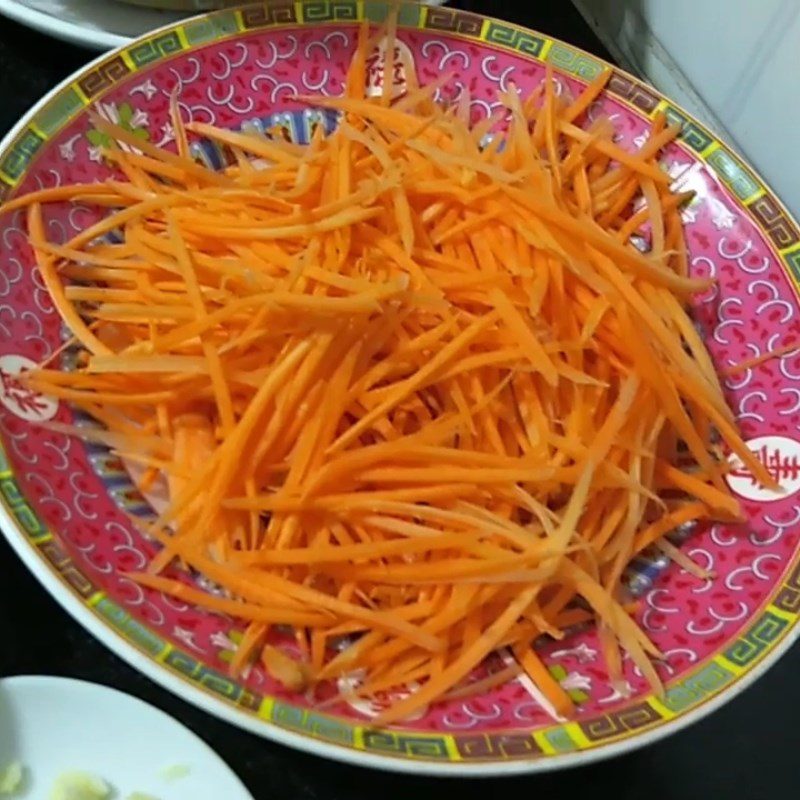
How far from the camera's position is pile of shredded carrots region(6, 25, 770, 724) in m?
0.68

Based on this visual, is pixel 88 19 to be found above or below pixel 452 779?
above

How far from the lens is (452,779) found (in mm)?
756

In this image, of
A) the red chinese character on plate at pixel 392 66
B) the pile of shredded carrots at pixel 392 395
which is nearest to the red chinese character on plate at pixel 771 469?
the pile of shredded carrots at pixel 392 395

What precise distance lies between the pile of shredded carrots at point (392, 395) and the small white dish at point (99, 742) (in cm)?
8

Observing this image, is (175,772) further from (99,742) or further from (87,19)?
(87,19)

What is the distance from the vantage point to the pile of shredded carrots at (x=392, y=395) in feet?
2.22

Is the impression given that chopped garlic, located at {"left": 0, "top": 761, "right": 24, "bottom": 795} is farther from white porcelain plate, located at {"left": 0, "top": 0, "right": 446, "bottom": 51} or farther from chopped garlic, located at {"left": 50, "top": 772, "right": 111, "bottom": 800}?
white porcelain plate, located at {"left": 0, "top": 0, "right": 446, "bottom": 51}

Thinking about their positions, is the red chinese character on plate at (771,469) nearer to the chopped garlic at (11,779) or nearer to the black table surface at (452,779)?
the black table surface at (452,779)

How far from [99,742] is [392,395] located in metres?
0.29

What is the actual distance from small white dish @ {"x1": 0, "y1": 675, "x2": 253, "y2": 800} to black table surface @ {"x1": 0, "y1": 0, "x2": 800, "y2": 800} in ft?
0.18

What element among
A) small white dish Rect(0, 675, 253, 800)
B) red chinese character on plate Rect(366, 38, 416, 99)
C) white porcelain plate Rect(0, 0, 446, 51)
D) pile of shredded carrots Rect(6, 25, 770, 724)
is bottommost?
small white dish Rect(0, 675, 253, 800)

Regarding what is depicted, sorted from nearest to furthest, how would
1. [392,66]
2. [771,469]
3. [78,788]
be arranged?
1. [78,788]
2. [771,469]
3. [392,66]

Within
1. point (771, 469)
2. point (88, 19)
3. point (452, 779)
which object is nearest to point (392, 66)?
point (88, 19)

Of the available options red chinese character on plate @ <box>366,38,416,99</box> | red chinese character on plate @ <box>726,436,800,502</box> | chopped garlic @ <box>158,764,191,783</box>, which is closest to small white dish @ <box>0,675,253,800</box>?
chopped garlic @ <box>158,764,191,783</box>
